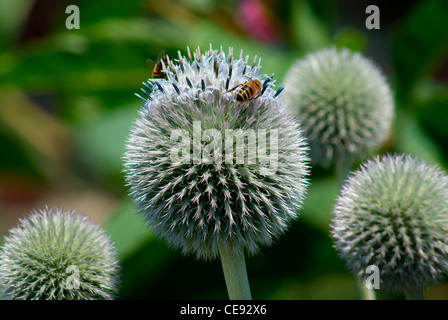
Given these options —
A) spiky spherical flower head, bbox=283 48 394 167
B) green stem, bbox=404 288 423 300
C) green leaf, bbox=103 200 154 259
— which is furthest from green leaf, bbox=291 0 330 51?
green stem, bbox=404 288 423 300

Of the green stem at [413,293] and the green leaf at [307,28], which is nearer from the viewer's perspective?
the green stem at [413,293]

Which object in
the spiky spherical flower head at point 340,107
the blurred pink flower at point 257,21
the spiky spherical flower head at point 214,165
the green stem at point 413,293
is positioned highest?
the blurred pink flower at point 257,21

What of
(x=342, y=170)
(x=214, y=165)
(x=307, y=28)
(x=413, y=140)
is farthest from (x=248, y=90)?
(x=307, y=28)

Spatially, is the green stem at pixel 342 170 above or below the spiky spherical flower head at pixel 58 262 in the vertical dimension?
above

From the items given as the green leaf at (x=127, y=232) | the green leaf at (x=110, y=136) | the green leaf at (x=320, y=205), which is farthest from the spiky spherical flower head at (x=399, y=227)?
the green leaf at (x=110, y=136)

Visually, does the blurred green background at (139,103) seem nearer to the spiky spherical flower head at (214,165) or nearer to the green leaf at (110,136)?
the green leaf at (110,136)

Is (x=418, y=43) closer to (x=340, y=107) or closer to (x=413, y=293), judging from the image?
(x=340, y=107)
